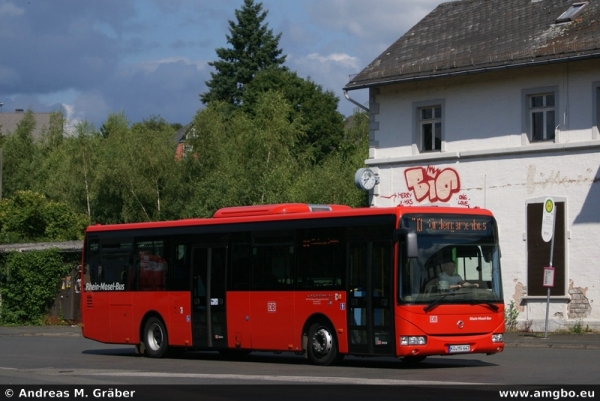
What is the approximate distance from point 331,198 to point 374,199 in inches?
682

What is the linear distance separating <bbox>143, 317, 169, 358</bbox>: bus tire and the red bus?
3cm

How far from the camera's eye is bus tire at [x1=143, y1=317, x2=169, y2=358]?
2269cm

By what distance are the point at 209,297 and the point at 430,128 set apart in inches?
524

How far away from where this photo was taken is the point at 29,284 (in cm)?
3956

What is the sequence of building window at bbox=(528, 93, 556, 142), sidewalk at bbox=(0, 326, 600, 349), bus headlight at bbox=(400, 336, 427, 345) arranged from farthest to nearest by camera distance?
building window at bbox=(528, 93, 556, 142)
sidewalk at bbox=(0, 326, 600, 349)
bus headlight at bbox=(400, 336, 427, 345)

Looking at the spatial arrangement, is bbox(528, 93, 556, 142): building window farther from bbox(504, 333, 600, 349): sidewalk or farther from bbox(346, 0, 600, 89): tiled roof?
bbox(504, 333, 600, 349): sidewalk

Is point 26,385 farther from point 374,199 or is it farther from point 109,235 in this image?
point 374,199

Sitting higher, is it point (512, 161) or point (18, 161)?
point (18, 161)

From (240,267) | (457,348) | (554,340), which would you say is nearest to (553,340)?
(554,340)

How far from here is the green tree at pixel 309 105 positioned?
249ft

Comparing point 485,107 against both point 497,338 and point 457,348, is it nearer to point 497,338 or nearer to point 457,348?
point 497,338

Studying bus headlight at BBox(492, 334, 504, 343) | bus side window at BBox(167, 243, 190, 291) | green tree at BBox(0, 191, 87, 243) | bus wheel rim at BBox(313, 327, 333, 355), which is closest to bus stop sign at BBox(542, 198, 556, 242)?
bus headlight at BBox(492, 334, 504, 343)

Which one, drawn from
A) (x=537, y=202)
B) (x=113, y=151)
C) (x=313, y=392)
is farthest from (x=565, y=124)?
(x=113, y=151)

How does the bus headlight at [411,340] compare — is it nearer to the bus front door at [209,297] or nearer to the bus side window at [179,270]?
the bus front door at [209,297]
